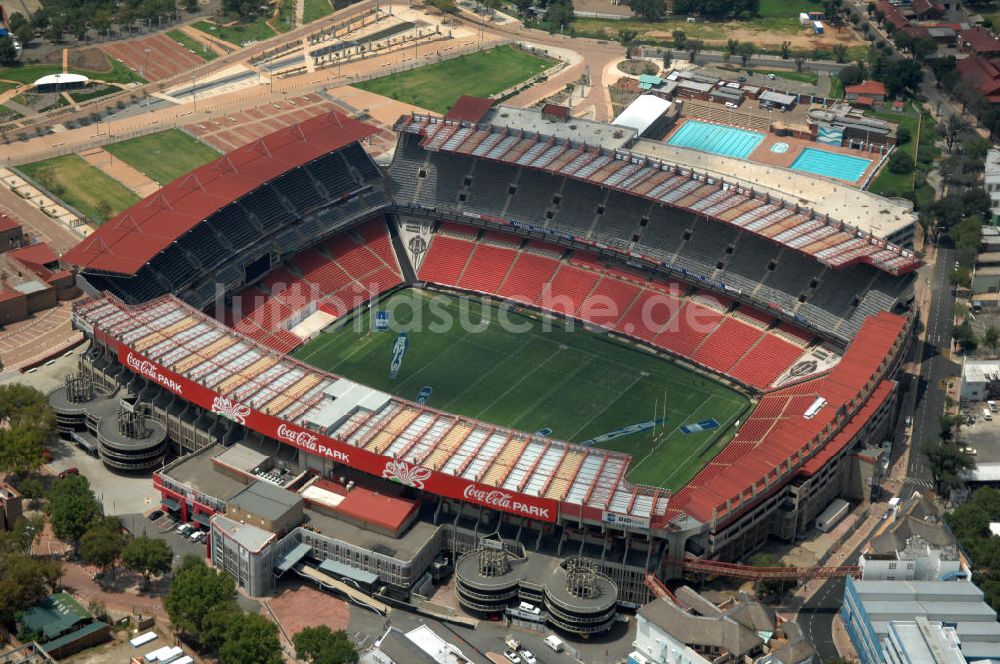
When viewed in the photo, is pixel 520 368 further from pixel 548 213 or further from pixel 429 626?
pixel 429 626

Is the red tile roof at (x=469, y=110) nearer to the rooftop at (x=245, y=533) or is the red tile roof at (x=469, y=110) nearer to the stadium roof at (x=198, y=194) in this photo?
the stadium roof at (x=198, y=194)

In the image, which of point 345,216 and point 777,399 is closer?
point 777,399

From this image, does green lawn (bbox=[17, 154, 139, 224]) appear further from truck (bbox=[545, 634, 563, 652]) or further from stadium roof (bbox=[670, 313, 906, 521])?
truck (bbox=[545, 634, 563, 652])

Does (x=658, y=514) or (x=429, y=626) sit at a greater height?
(x=658, y=514)

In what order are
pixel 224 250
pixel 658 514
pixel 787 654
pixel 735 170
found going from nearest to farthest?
pixel 787 654
pixel 658 514
pixel 224 250
pixel 735 170

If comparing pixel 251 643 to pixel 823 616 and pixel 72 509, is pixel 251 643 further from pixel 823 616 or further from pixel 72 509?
pixel 823 616

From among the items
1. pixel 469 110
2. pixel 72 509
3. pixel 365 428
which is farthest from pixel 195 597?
pixel 469 110

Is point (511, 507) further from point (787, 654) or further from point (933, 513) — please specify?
point (933, 513)

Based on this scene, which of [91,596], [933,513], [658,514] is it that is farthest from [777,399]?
[91,596]

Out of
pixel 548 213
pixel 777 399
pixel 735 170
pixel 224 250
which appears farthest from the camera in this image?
pixel 735 170
